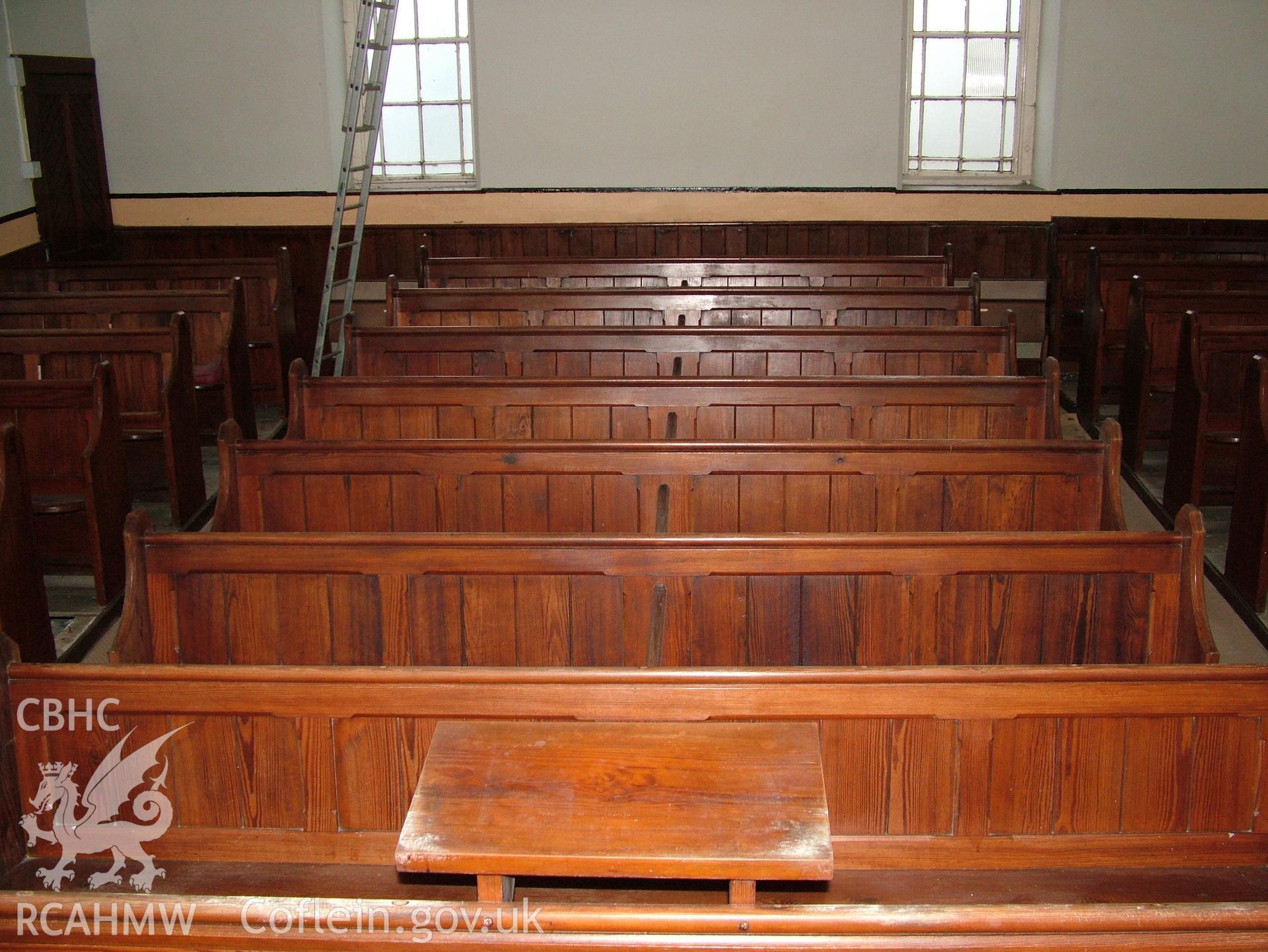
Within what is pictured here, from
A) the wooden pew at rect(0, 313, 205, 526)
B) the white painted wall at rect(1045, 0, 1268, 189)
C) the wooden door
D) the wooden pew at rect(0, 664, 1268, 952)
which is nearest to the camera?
the wooden pew at rect(0, 664, 1268, 952)

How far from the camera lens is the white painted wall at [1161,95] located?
28.0ft

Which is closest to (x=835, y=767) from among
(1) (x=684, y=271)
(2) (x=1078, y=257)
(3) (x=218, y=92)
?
(1) (x=684, y=271)

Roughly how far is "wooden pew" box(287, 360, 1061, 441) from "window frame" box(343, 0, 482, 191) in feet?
16.1

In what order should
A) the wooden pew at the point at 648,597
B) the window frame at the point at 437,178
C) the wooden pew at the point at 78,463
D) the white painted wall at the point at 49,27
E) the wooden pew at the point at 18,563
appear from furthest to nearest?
the window frame at the point at 437,178, the white painted wall at the point at 49,27, the wooden pew at the point at 78,463, the wooden pew at the point at 18,563, the wooden pew at the point at 648,597

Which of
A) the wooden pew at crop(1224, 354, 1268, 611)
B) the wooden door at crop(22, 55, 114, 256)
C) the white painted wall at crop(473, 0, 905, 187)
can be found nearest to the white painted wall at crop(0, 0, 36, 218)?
the wooden door at crop(22, 55, 114, 256)

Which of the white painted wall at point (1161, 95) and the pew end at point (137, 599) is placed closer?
the pew end at point (137, 599)

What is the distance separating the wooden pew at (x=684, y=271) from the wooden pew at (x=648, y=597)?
4022 mm

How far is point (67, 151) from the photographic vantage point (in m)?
8.31

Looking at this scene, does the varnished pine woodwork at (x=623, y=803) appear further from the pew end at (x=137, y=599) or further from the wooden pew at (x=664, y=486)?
the wooden pew at (x=664, y=486)

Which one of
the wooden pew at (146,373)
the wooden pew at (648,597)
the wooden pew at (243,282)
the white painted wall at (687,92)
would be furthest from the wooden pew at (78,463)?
the white painted wall at (687,92)

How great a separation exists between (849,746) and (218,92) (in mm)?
8073

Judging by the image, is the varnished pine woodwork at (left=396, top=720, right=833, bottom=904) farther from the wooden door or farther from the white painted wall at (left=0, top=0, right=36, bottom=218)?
the wooden door

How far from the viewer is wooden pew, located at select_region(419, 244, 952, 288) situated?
6.96 meters

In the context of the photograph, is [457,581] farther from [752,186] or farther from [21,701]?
[752,186]
